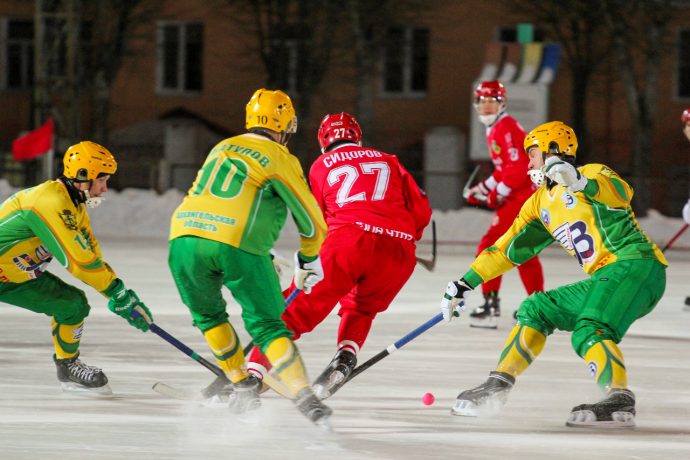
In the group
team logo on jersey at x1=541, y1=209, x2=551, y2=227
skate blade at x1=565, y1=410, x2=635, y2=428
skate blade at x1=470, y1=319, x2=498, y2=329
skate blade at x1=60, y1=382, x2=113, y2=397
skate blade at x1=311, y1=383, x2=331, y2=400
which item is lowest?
skate blade at x1=470, y1=319, x2=498, y2=329

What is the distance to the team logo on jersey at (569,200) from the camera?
6.09 m

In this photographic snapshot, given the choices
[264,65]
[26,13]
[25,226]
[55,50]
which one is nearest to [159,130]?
[264,65]

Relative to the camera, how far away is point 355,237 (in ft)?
21.9

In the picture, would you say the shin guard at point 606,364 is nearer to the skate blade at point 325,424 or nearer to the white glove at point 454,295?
the white glove at point 454,295

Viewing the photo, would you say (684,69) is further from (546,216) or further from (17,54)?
(546,216)

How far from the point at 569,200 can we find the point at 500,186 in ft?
10.9

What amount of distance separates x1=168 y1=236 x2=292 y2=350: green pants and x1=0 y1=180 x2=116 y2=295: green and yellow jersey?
1.92 ft

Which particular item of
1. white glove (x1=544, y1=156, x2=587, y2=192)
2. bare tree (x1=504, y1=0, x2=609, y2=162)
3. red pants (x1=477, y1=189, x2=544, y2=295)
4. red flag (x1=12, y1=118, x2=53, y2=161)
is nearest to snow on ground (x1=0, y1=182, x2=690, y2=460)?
red pants (x1=477, y1=189, x2=544, y2=295)

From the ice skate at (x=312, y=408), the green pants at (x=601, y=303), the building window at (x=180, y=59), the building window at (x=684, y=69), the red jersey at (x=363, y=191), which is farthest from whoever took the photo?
the building window at (x=180, y=59)

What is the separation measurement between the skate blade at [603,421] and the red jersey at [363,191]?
1398 millimetres

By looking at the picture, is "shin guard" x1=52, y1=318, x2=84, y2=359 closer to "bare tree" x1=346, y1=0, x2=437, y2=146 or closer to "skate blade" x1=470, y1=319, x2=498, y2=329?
"skate blade" x1=470, y1=319, x2=498, y2=329

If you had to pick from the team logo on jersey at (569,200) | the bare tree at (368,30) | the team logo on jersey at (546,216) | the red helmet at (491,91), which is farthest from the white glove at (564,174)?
the bare tree at (368,30)

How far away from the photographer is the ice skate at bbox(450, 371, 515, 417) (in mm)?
6082

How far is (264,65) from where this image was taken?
1014 inches
